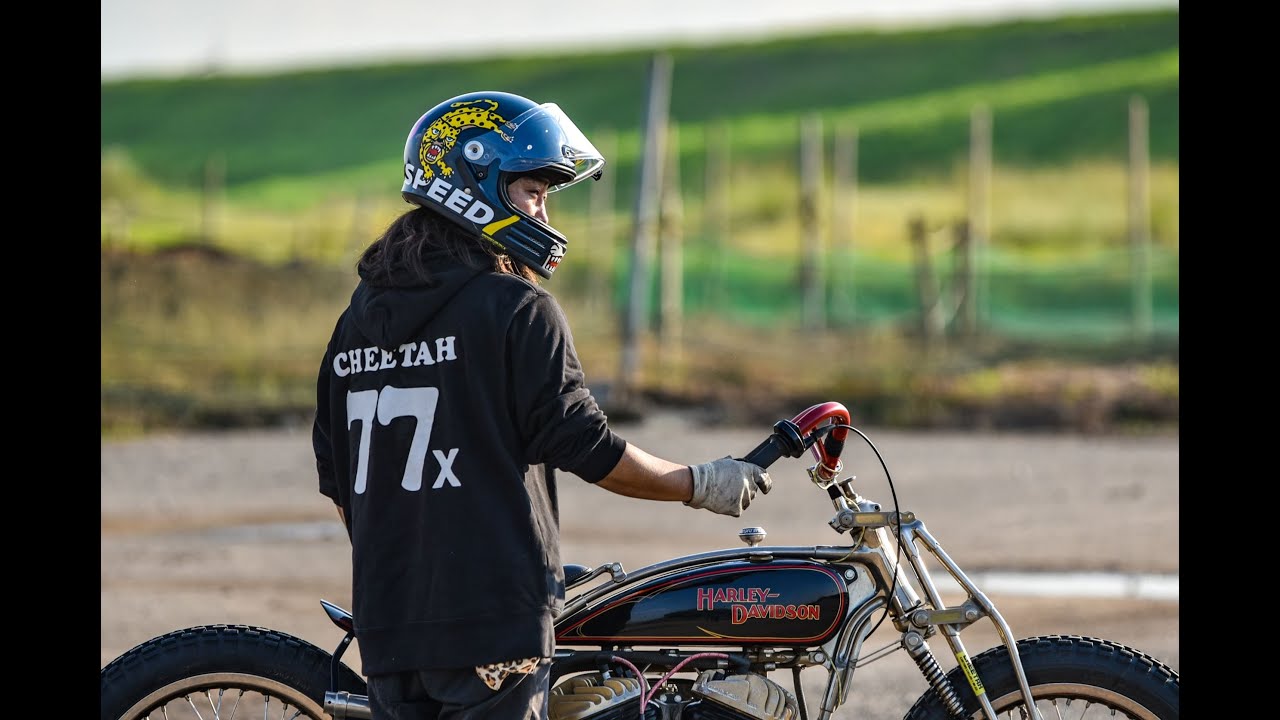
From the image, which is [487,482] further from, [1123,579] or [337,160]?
[337,160]

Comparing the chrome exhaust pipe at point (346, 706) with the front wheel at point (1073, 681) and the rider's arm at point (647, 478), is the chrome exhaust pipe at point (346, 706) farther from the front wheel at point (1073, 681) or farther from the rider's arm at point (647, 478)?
the front wheel at point (1073, 681)

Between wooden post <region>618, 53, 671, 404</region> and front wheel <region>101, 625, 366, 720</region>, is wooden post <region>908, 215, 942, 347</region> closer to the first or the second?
wooden post <region>618, 53, 671, 404</region>

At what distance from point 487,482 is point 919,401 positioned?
547 inches

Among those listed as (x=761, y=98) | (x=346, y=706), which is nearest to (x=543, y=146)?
(x=346, y=706)

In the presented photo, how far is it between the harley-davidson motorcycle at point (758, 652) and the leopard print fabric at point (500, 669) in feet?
1.23

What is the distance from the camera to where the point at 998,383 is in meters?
18.8

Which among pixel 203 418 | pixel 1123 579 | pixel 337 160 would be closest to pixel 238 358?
pixel 203 418

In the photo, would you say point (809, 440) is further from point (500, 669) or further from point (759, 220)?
point (759, 220)

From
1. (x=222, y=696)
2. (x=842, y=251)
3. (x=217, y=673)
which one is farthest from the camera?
(x=842, y=251)

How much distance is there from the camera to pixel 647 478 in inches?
148

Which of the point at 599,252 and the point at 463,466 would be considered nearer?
the point at 463,466

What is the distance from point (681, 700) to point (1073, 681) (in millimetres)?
981

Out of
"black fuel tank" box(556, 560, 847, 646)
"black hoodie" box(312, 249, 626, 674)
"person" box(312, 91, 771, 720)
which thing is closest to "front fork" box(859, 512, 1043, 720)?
"black fuel tank" box(556, 560, 847, 646)
